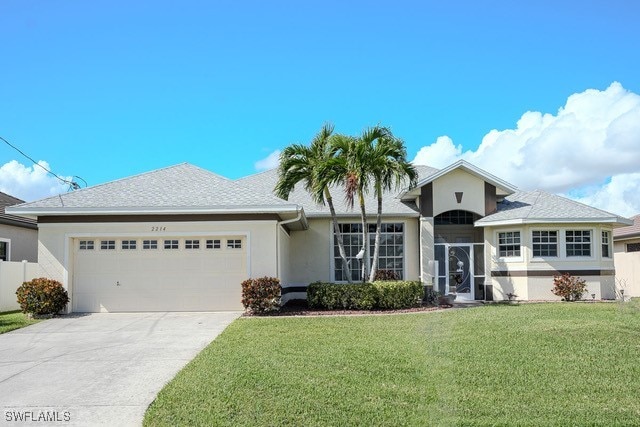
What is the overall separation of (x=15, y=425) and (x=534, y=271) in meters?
17.1

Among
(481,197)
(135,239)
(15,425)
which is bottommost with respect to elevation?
(15,425)

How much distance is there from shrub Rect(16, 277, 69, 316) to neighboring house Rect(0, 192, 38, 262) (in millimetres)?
6593

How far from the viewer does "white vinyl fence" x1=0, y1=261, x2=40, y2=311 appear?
60.6ft

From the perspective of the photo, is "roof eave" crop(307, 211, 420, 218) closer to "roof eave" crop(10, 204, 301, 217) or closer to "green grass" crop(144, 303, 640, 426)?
"roof eave" crop(10, 204, 301, 217)

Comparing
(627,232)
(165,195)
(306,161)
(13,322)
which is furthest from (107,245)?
(627,232)

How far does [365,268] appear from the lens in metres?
18.8

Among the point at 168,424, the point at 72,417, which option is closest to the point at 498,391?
the point at 168,424

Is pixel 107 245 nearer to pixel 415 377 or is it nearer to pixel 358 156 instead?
pixel 358 156

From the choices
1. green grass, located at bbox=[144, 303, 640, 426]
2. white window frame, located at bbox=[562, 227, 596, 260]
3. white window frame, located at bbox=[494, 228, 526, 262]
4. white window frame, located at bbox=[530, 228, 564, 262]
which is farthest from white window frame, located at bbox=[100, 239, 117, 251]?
white window frame, located at bbox=[562, 227, 596, 260]

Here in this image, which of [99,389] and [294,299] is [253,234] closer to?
[294,299]

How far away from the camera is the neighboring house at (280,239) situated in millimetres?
16672

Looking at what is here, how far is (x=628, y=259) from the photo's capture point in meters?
25.5

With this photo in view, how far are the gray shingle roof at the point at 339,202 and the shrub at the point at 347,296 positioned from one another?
11.7ft

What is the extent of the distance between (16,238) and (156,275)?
896 cm
